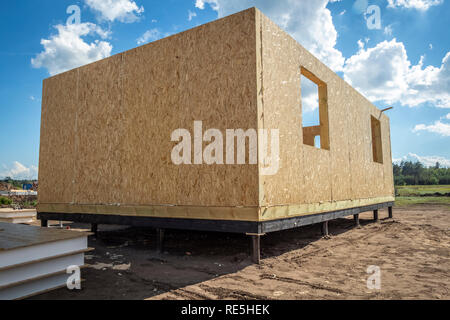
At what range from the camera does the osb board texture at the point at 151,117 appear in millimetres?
5785

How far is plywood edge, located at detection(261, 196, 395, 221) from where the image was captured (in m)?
5.67

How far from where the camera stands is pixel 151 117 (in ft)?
22.6

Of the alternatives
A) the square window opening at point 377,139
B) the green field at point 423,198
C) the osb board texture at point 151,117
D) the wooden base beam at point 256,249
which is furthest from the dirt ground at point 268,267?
the green field at point 423,198

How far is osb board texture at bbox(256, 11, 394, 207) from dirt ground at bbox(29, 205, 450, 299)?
122cm

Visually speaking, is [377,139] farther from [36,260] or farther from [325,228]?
[36,260]

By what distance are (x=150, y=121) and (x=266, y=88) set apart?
9.03 ft

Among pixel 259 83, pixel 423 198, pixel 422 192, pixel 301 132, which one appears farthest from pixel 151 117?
pixel 422 192

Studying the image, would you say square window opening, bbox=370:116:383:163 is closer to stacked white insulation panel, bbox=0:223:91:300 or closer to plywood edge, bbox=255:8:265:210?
plywood edge, bbox=255:8:265:210

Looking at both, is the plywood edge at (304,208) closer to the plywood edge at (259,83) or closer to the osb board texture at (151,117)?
the plywood edge at (259,83)

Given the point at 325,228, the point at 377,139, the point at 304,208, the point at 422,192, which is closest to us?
the point at 304,208

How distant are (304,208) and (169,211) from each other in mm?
3000

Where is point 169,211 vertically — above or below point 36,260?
above

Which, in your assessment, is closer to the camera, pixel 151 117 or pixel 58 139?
pixel 151 117
